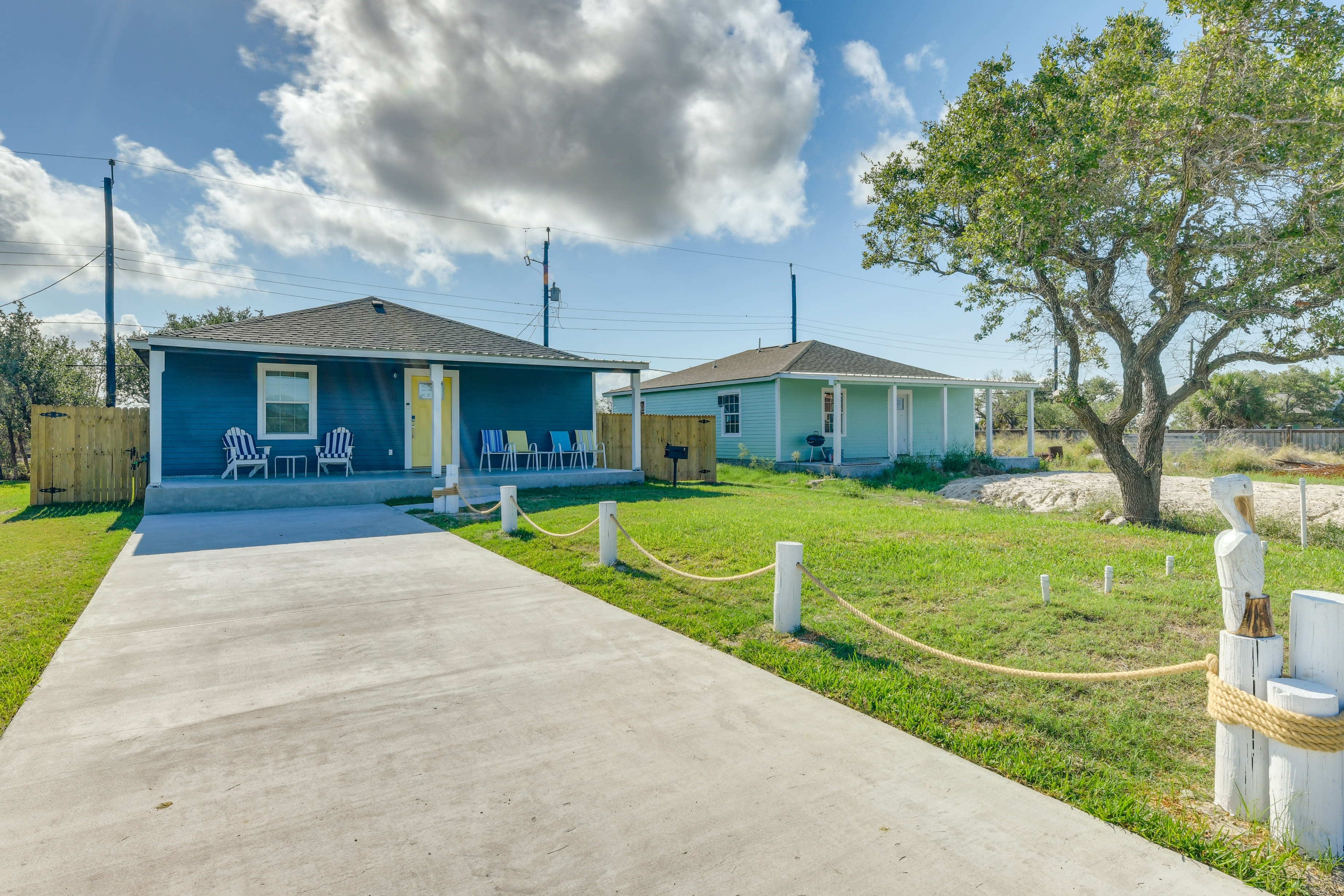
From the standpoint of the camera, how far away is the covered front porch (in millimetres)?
10180

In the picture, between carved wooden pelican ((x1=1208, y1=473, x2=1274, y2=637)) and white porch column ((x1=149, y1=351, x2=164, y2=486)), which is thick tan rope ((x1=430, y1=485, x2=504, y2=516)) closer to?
white porch column ((x1=149, y1=351, x2=164, y2=486))

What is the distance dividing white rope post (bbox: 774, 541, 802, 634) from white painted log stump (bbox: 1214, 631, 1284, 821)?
2.22 meters

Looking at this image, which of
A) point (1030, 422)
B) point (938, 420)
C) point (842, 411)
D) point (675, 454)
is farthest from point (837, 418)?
point (1030, 422)

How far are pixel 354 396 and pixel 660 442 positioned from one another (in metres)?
6.71

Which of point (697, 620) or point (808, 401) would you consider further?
point (808, 401)

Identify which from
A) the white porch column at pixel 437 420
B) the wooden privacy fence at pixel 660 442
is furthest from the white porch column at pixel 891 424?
the white porch column at pixel 437 420

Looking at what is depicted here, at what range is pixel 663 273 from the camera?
30.6m

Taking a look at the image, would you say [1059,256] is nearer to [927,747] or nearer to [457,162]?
[927,747]

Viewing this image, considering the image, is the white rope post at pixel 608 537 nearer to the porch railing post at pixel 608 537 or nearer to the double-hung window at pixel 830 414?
the porch railing post at pixel 608 537

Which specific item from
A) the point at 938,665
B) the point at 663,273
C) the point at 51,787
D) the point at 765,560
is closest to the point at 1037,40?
the point at 765,560

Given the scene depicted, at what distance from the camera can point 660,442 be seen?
1575cm

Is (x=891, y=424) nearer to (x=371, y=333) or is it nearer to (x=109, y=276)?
(x=371, y=333)

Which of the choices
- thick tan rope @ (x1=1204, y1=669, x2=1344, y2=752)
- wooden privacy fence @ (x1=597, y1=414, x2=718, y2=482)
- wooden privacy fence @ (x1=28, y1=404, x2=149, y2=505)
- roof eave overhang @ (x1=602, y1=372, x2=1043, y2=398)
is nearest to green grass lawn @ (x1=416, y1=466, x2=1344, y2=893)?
thick tan rope @ (x1=1204, y1=669, x2=1344, y2=752)

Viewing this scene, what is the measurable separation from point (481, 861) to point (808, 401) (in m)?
18.2
